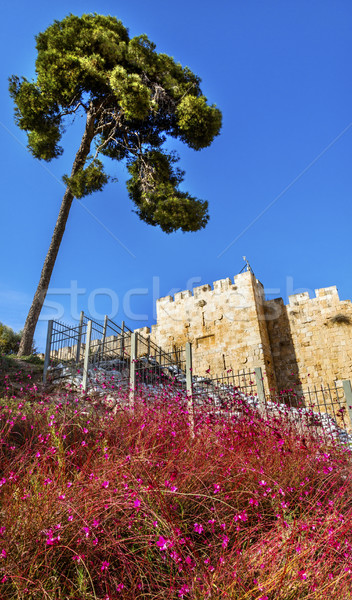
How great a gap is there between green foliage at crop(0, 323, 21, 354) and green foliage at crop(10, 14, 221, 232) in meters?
8.76

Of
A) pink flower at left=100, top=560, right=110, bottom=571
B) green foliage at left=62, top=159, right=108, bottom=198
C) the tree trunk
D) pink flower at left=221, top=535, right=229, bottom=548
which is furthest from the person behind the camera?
green foliage at left=62, top=159, right=108, bottom=198

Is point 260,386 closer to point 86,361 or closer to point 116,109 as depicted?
point 86,361

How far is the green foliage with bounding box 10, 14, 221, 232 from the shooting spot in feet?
47.0

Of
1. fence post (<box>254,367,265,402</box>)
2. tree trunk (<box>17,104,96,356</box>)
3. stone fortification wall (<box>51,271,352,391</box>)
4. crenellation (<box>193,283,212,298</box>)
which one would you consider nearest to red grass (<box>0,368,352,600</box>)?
fence post (<box>254,367,265,402</box>)

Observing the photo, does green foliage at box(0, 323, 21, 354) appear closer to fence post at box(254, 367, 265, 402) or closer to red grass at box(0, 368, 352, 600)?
fence post at box(254, 367, 265, 402)

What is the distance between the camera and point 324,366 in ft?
48.7

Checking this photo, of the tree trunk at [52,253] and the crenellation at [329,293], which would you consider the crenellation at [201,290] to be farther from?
the tree trunk at [52,253]

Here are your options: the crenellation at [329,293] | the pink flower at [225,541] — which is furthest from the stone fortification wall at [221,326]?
the pink flower at [225,541]

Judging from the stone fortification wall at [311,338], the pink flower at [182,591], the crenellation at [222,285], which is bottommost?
the pink flower at [182,591]

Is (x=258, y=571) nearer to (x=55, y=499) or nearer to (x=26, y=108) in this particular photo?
(x=55, y=499)

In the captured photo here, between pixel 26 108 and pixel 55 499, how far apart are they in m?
15.0

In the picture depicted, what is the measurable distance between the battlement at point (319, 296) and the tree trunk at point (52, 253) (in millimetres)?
9495

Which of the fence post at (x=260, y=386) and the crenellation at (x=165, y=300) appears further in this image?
the crenellation at (x=165, y=300)

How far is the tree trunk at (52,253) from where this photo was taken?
12.7m
